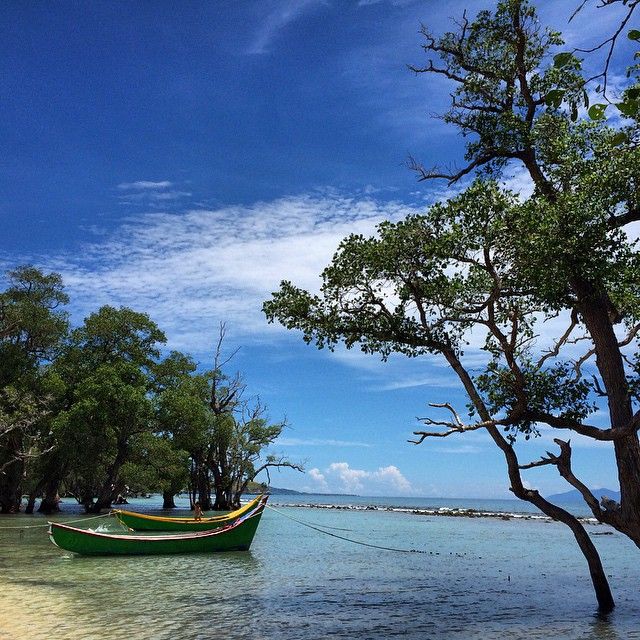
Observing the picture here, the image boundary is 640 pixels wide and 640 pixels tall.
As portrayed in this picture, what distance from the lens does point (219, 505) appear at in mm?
48812

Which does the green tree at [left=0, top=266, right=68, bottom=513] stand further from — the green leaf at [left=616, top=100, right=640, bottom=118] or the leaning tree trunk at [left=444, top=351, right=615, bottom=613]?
the green leaf at [left=616, top=100, right=640, bottom=118]

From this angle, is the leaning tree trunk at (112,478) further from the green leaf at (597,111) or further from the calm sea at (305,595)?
the green leaf at (597,111)

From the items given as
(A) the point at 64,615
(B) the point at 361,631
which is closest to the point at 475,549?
(B) the point at 361,631

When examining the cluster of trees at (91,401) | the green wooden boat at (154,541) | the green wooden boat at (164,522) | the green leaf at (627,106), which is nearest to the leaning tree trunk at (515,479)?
the green leaf at (627,106)

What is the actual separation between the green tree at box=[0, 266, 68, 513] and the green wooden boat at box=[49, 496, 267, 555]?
56.6ft

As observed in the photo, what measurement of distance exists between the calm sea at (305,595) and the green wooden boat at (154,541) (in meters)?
0.36

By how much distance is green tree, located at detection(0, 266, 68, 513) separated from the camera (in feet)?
112

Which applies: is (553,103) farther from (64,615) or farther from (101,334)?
(101,334)

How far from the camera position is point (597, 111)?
9.49ft

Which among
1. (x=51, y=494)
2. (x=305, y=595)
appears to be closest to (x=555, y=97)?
(x=305, y=595)

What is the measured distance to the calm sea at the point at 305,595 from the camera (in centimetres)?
1043

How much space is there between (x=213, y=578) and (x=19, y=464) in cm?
2533

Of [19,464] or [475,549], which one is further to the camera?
[19,464]

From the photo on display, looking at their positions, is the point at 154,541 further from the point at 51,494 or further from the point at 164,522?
the point at 51,494
